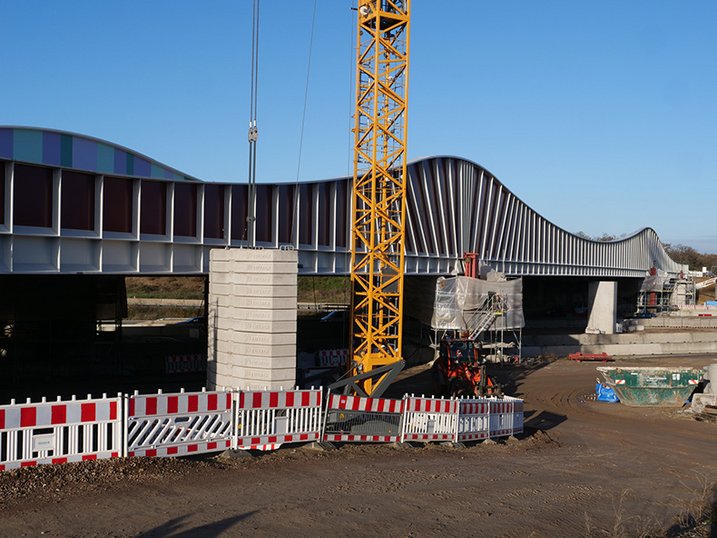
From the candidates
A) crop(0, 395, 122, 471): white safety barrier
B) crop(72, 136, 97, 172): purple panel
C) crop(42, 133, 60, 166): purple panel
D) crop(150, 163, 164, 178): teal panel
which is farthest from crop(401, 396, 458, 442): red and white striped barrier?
crop(150, 163, 164, 178): teal panel

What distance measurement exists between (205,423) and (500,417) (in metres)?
9.55

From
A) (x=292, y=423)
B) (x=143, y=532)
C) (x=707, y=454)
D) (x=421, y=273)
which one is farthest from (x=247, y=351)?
(x=421, y=273)

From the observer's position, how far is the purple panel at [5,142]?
1418 inches

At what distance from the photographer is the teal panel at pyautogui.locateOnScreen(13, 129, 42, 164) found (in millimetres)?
36875

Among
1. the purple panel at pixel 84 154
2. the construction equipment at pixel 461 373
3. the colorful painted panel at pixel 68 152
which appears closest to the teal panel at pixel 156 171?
the colorful painted panel at pixel 68 152

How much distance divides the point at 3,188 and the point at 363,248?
624 inches

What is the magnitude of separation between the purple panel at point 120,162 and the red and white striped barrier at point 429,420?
30121 millimetres

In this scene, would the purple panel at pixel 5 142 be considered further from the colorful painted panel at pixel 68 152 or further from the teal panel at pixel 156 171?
the teal panel at pixel 156 171

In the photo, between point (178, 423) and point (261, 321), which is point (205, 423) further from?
point (261, 321)

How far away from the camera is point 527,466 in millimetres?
15305

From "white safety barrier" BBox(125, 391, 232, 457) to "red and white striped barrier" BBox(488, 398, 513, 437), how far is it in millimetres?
8430

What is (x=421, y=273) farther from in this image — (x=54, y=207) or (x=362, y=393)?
(x=54, y=207)

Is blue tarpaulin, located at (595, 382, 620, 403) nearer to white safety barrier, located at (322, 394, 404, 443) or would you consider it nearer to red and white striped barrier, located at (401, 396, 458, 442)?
red and white striped barrier, located at (401, 396, 458, 442)

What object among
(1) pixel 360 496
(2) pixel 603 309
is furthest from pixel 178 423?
(2) pixel 603 309
